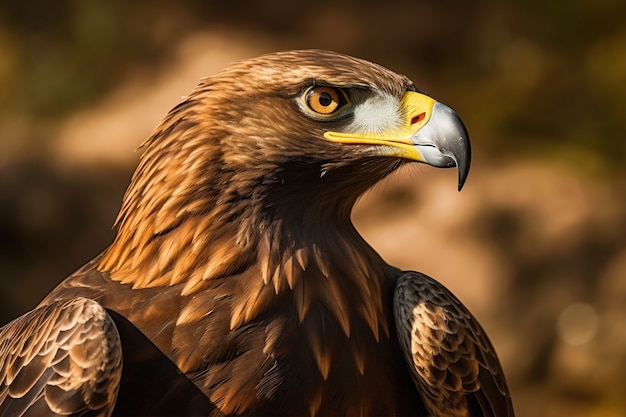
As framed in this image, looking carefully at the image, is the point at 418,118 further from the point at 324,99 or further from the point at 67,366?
the point at 67,366

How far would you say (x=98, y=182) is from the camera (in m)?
9.33

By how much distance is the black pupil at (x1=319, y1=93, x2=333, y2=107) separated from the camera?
11.6ft

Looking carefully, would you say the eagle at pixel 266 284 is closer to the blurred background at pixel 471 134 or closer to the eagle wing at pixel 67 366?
the eagle wing at pixel 67 366

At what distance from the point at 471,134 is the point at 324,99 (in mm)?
5850

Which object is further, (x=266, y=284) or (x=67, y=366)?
(x=266, y=284)

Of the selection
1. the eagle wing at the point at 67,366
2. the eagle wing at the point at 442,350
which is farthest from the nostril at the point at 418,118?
the eagle wing at the point at 67,366

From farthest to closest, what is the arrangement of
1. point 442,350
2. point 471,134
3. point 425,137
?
point 471,134, point 442,350, point 425,137

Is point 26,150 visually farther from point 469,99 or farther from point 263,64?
point 263,64

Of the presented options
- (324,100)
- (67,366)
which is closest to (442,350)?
(324,100)

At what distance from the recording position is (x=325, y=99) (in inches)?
139

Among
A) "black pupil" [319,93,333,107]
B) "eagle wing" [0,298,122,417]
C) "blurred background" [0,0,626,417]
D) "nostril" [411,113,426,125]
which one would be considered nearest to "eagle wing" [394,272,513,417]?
"nostril" [411,113,426,125]

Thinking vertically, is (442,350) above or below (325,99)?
below

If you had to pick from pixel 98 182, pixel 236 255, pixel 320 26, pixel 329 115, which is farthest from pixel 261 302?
pixel 320 26

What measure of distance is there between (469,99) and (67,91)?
4.04 metres
